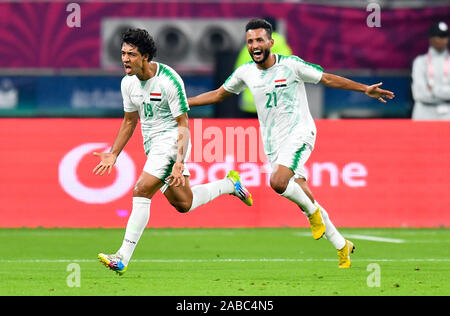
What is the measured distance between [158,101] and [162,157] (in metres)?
0.48

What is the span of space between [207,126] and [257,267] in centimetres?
416

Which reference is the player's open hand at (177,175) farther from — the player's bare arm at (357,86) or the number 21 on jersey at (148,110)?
the player's bare arm at (357,86)

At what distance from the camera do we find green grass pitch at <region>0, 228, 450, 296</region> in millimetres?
8758

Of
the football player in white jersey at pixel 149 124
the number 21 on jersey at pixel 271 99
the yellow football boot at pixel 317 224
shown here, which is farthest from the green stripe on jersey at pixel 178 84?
the yellow football boot at pixel 317 224

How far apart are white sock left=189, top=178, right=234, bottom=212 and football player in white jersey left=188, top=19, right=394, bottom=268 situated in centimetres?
72

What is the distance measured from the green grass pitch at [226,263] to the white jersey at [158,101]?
48.7 inches

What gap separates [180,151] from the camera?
30.9 ft

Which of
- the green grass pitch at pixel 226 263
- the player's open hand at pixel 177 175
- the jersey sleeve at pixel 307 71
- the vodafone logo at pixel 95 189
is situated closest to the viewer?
the green grass pitch at pixel 226 263

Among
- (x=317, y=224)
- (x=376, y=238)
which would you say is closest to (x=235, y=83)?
(x=317, y=224)

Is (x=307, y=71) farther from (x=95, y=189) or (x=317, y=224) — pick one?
(x=95, y=189)

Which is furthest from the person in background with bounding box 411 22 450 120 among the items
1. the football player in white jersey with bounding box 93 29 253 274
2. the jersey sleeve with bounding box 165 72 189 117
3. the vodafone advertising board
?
the jersey sleeve with bounding box 165 72 189 117

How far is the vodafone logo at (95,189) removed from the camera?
14086 mm

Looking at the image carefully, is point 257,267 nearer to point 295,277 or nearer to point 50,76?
point 295,277
